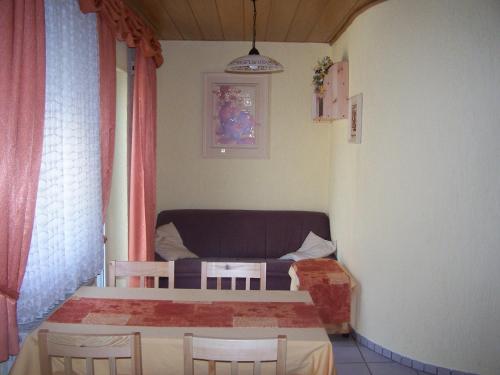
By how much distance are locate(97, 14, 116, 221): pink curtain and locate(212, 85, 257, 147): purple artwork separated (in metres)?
1.89

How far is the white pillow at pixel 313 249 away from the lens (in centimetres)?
446

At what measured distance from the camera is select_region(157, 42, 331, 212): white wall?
4.97 m

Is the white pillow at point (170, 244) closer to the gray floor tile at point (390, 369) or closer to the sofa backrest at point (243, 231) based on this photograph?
the sofa backrest at point (243, 231)

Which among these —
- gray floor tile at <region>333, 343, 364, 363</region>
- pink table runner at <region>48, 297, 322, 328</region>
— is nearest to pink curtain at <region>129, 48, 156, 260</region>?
pink table runner at <region>48, 297, 322, 328</region>

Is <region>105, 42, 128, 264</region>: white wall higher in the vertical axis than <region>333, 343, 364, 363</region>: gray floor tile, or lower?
higher

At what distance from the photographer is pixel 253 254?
4.76 metres

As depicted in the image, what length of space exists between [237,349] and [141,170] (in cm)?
264

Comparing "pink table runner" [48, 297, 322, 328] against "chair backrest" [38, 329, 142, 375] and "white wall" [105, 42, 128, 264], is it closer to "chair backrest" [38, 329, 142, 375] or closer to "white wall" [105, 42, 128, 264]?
"chair backrest" [38, 329, 142, 375]

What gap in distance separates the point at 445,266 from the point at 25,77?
8.70 ft

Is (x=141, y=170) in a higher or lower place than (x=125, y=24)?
lower

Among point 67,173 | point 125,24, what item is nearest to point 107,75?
point 125,24

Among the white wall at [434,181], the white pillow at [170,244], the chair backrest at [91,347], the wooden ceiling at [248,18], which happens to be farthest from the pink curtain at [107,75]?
the white wall at [434,181]

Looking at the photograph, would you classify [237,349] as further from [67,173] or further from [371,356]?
[371,356]

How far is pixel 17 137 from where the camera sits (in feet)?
6.73
